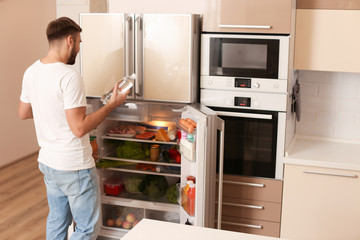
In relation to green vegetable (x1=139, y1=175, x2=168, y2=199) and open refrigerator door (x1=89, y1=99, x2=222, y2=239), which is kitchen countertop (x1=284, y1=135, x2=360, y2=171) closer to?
open refrigerator door (x1=89, y1=99, x2=222, y2=239)

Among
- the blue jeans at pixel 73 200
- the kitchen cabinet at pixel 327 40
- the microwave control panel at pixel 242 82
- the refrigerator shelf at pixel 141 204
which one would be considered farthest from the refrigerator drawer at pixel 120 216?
the kitchen cabinet at pixel 327 40

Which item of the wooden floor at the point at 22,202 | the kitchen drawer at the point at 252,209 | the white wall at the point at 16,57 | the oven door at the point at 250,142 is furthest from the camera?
the white wall at the point at 16,57

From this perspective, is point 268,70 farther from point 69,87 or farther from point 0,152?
point 0,152

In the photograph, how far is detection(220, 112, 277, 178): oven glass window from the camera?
2.95 metres

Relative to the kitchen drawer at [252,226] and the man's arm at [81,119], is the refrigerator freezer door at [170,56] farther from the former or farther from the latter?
the kitchen drawer at [252,226]

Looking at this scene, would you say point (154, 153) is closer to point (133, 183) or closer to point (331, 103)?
point (133, 183)

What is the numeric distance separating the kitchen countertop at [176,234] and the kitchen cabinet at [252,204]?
1406 mm

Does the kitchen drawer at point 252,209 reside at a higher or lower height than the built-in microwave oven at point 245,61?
lower

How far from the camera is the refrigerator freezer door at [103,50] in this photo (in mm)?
2998

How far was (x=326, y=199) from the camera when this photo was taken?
2918 mm

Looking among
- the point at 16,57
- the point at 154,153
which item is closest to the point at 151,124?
the point at 154,153

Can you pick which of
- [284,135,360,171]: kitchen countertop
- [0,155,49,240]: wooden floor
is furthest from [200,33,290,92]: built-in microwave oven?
[0,155,49,240]: wooden floor

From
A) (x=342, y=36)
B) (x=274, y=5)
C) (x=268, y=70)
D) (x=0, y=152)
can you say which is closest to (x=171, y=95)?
(x=268, y=70)

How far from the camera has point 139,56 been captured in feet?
9.85
